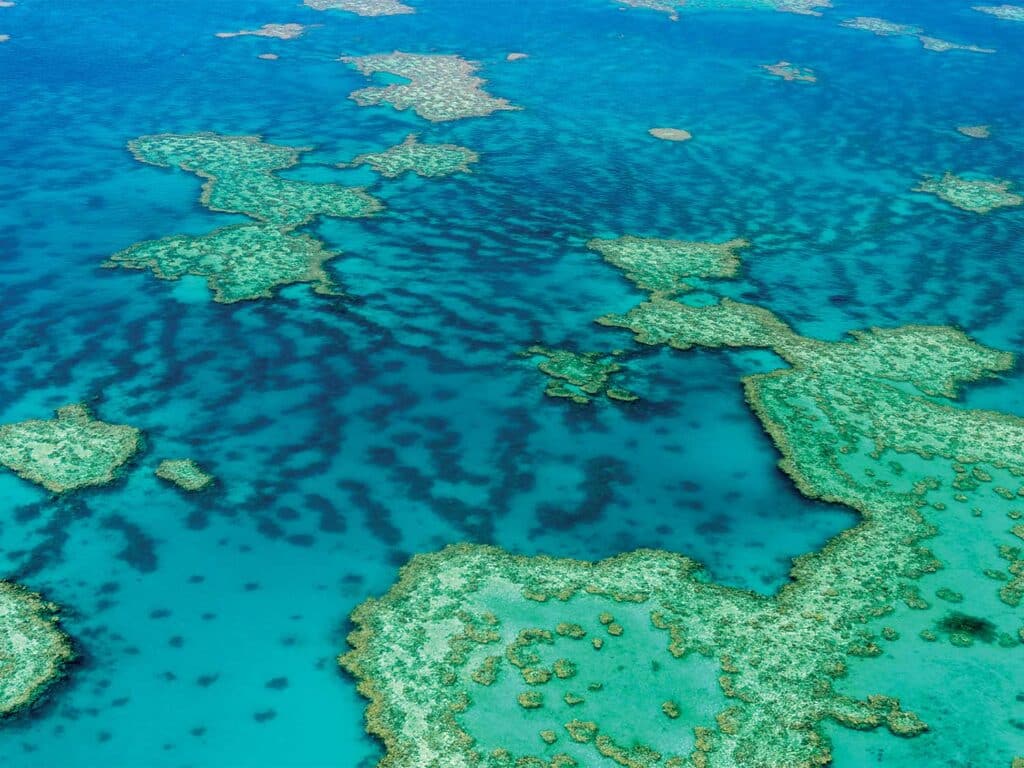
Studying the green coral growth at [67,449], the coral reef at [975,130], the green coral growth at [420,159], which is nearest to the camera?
the green coral growth at [67,449]

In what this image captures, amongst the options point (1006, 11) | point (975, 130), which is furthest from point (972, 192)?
point (1006, 11)

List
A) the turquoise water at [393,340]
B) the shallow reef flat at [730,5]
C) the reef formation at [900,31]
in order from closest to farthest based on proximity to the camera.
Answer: the turquoise water at [393,340] → the reef formation at [900,31] → the shallow reef flat at [730,5]

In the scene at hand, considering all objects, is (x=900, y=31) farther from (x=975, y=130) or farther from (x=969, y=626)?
(x=969, y=626)

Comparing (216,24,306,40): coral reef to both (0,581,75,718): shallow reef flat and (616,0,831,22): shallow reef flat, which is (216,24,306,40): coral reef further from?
(0,581,75,718): shallow reef flat

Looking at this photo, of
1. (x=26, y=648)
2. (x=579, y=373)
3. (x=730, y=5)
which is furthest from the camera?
(x=730, y=5)

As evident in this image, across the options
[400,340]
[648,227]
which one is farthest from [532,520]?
[648,227]

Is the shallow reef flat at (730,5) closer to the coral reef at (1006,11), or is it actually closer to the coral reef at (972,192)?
the coral reef at (1006,11)

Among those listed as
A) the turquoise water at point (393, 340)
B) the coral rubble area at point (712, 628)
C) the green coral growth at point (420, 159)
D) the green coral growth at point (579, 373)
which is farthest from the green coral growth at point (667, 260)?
the green coral growth at point (420, 159)

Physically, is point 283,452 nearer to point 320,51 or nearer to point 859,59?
point 320,51
